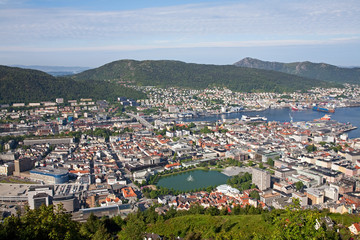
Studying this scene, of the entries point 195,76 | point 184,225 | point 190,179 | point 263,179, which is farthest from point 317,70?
point 184,225

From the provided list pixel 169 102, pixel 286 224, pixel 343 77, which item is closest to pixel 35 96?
pixel 169 102

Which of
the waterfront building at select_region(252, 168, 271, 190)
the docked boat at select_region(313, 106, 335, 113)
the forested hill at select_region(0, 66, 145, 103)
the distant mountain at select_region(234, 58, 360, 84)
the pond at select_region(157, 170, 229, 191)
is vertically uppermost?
Answer: the distant mountain at select_region(234, 58, 360, 84)

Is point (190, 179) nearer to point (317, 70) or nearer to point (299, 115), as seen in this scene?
point (299, 115)

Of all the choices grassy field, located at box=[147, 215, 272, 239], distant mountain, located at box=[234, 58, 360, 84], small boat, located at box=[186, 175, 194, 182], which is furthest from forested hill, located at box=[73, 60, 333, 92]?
grassy field, located at box=[147, 215, 272, 239]

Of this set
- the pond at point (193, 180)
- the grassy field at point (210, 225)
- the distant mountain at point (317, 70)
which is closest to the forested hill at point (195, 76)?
the distant mountain at point (317, 70)

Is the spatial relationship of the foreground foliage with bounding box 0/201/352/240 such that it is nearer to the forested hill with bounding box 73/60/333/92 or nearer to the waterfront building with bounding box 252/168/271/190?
the waterfront building with bounding box 252/168/271/190

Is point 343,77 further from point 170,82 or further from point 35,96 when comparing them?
point 35,96

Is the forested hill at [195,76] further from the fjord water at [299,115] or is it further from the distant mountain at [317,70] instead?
the distant mountain at [317,70]
